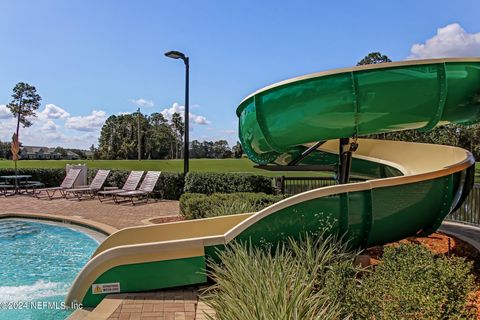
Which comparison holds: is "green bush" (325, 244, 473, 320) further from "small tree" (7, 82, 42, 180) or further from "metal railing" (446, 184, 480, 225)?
"small tree" (7, 82, 42, 180)

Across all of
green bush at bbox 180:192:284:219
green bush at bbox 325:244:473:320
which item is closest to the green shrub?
green bush at bbox 325:244:473:320

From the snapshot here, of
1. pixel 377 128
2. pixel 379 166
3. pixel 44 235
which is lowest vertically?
pixel 44 235

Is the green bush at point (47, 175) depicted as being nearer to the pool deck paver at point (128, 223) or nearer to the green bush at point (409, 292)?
the pool deck paver at point (128, 223)

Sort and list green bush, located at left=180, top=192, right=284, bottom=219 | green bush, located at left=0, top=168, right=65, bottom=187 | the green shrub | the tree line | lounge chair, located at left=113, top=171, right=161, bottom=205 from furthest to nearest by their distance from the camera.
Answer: the tree line < green bush, located at left=0, top=168, right=65, bottom=187 < lounge chair, located at left=113, top=171, right=161, bottom=205 < green bush, located at left=180, top=192, right=284, bottom=219 < the green shrub

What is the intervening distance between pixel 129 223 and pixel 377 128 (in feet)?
22.9

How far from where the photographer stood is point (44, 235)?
989 cm

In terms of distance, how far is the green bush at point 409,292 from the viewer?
2.76 meters

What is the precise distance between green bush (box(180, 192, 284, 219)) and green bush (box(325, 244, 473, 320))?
3.80 meters

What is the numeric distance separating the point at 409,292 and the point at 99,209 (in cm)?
1134

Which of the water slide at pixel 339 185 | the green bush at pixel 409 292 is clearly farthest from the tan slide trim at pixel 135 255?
the green bush at pixel 409 292

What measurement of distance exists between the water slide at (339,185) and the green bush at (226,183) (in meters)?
7.37

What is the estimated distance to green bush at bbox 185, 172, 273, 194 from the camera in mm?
13000

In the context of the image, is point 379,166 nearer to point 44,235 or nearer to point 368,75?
point 368,75

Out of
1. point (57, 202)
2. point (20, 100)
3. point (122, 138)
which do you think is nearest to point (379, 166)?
point (57, 202)
